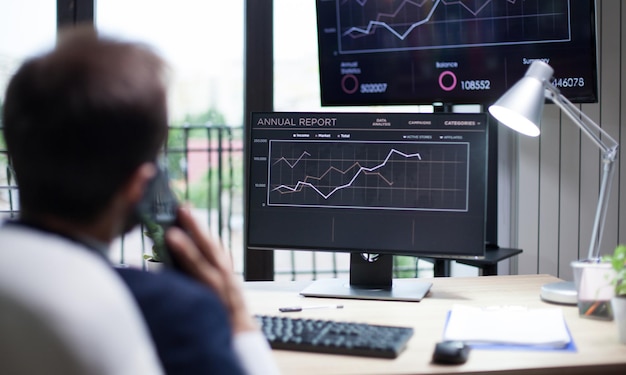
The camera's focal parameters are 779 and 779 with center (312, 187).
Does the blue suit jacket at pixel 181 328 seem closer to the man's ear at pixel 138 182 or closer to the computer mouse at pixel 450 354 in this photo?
the man's ear at pixel 138 182

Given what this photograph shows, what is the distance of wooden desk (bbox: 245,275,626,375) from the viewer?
1373 mm

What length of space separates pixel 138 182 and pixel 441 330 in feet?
2.97

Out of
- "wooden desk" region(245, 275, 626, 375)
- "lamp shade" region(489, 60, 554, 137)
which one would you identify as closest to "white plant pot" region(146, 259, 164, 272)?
"wooden desk" region(245, 275, 626, 375)

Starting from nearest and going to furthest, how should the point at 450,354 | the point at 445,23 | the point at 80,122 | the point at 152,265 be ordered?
the point at 80,122 < the point at 450,354 < the point at 152,265 < the point at 445,23

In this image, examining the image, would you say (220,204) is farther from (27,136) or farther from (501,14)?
(27,136)

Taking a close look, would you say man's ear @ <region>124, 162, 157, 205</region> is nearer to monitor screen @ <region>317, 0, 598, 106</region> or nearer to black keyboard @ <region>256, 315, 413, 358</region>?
black keyboard @ <region>256, 315, 413, 358</region>

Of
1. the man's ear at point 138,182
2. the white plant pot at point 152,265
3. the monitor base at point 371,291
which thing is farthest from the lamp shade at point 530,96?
the man's ear at point 138,182

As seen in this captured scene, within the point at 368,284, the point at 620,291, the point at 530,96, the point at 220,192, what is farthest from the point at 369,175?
the point at 220,192

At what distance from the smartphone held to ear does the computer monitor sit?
0.85 meters

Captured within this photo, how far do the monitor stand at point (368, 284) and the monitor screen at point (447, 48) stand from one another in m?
0.80

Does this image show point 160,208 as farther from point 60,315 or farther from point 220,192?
point 220,192

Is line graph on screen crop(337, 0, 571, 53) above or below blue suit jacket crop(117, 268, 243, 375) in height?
above

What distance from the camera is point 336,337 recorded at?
1.48 metres

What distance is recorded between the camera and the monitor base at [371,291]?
1929 millimetres
